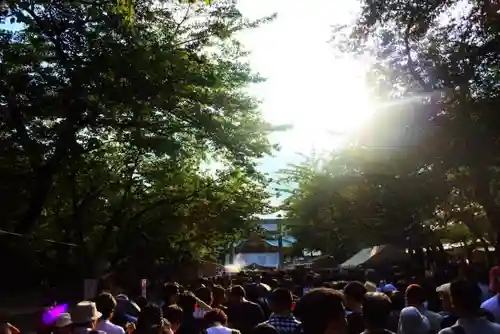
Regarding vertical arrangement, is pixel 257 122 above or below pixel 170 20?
below

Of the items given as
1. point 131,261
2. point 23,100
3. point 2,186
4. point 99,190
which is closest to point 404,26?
point 23,100

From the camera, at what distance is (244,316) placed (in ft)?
23.6

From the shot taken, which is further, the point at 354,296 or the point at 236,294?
the point at 236,294

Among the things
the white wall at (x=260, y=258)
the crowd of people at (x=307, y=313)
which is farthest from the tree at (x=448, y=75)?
the white wall at (x=260, y=258)

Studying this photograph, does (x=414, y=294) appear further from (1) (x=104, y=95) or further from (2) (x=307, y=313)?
(1) (x=104, y=95)

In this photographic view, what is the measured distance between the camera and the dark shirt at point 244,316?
7.15 m

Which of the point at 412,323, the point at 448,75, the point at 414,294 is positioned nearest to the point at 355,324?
the point at 412,323

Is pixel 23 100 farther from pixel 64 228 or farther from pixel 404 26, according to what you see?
pixel 64 228

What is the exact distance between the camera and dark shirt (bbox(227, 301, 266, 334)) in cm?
715

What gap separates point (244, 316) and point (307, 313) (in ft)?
12.4

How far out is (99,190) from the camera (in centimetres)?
2386

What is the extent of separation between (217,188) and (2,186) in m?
10.5

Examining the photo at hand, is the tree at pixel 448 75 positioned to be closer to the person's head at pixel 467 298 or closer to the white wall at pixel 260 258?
the person's head at pixel 467 298

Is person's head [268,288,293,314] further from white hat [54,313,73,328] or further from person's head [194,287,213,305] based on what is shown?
person's head [194,287,213,305]
